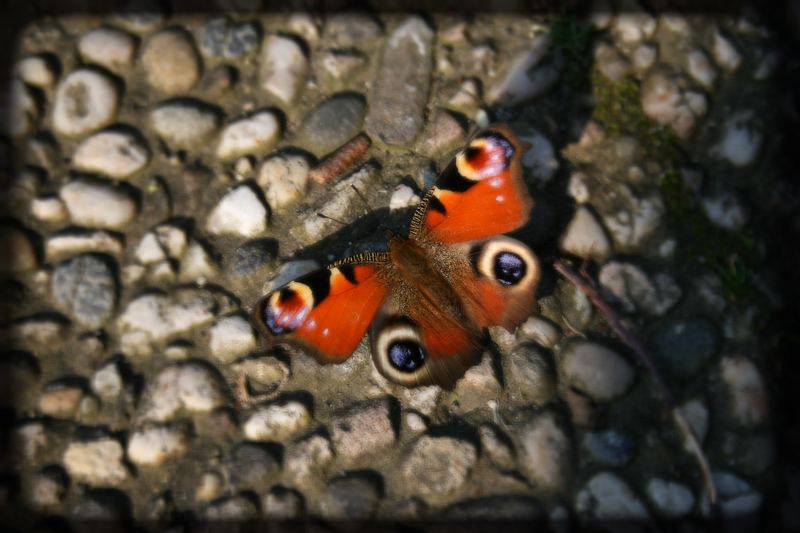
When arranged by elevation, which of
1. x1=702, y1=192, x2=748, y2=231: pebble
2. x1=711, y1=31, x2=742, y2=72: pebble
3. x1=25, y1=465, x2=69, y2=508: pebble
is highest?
x1=711, y1=31, x2=742, y2=72: pebble

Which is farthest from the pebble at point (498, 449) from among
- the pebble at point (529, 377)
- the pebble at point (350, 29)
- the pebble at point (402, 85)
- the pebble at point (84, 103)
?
the pebble at point (84, 103)

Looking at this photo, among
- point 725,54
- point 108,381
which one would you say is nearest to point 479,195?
point 725,54

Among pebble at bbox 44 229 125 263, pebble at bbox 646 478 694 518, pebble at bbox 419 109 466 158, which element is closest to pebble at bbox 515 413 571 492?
pebble at bbox 646 478 694 518

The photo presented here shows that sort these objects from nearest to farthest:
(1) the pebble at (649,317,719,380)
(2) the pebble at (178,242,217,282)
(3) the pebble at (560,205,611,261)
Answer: (1) the pebble at (649,317,719,380)
(3) the pebble at (560,205,611,261)
(2) the pebble at (178,242,217,282)

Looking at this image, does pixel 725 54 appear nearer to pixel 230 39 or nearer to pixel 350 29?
pixel 350 29

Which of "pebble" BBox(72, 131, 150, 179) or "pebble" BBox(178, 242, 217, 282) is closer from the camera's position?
"pebble" BBox(178, 242, 217, 282)

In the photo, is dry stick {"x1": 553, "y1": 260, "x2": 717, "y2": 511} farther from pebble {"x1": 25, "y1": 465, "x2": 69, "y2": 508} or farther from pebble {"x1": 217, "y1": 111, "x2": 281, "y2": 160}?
pebble {"x1": 25, "y1": 465, "x2": 69, "y2": 508}

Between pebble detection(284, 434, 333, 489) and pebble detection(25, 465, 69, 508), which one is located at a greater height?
pebble detection(284, 434, 333, 489)
